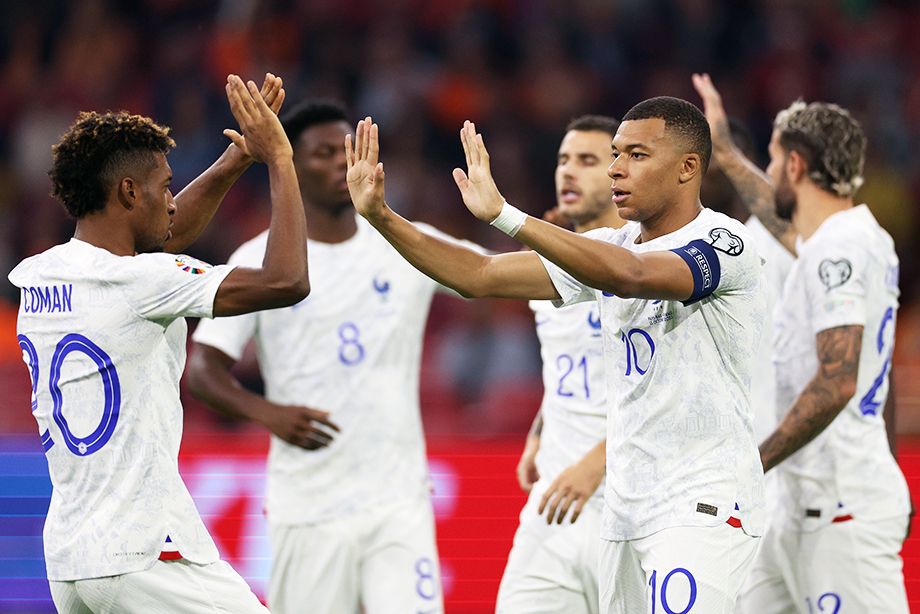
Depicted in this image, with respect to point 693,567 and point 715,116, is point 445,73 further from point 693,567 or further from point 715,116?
point 693,567

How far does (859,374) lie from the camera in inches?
256

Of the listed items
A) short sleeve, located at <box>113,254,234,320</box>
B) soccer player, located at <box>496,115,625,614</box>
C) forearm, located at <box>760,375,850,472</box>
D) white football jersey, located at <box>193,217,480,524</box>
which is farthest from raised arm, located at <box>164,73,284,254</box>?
forearm, located at <box>760,375,850,472</box>

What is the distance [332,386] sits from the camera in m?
7.12

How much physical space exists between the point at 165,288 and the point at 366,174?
0.81 meters

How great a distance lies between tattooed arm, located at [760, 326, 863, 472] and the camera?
20.1ft

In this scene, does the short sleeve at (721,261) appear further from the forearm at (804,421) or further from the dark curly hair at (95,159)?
the dark curly hair at (95,159)

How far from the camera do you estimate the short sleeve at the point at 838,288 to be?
6316 mm

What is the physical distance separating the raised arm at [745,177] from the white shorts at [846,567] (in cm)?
150

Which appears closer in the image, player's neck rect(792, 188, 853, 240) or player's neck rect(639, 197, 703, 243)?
player's neck rect(639, 197, 703, 243)

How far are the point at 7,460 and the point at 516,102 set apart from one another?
6.99 meters

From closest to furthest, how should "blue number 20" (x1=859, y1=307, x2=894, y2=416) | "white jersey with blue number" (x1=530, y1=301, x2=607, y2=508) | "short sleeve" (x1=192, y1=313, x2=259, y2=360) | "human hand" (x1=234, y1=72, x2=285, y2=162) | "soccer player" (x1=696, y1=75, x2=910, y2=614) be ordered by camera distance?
"human hand" (x1=234, y1=72, x2=285, y2=162) → "soccer player" (x1=696, y1=75, x2=910, y2=614) → "blue number 20" (x1=859, y1=307, x2=894, y2=416) → "white jersey with blue number" (x1=530, y1=301, x2=607, y2=508) → "short sleeve" (x1=192, y1=313, x2=259, y2=360)

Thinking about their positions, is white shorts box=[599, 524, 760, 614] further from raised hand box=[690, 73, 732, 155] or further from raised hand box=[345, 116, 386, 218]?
raised hand box=[690, 73, 732, 155]

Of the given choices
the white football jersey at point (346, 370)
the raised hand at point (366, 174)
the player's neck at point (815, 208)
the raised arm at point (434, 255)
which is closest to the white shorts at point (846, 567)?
the player's neck at point (815, 208)

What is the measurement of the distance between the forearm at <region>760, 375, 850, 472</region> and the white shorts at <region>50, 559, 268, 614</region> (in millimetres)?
2300
